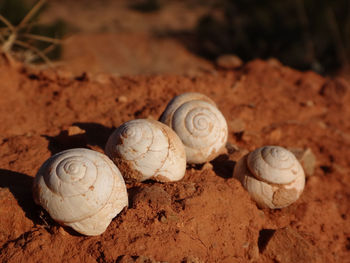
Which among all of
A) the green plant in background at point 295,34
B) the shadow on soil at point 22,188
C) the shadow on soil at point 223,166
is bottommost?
the green plant in background at point 295,34

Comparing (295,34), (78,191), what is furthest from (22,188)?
(295,34)

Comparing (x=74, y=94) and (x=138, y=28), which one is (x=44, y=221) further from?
(x=138, y=28)

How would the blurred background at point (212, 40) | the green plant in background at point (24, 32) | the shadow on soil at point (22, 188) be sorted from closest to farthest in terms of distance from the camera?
the shadow on soil at point (22, 188) < the green plant in background at point (24, 32) < the blurred background at point (212, 40)

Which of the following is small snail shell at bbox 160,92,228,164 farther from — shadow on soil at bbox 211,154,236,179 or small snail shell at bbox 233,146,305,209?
small snail shell at bbox 233,146,305,209

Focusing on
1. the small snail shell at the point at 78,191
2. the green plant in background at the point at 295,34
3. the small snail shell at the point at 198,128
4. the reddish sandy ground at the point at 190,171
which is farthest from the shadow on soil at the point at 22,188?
the green plant in background at the point at 295,34

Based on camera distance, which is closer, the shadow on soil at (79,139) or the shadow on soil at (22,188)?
the shadow on soil at (22,188)

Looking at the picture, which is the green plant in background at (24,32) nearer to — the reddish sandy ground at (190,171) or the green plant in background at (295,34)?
the reddish sandy ground at (190,171)
